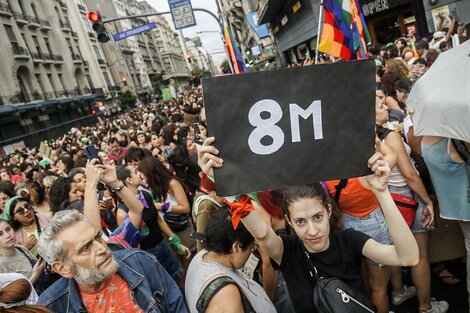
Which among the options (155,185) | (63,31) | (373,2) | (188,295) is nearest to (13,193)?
(155,185)

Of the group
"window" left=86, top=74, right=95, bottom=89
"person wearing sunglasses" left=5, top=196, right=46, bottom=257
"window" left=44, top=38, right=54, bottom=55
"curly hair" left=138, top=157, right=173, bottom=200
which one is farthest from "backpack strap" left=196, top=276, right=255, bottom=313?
"window" left=86, top=74, right=95, bottom=89

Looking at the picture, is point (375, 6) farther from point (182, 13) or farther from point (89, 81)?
point (89, 81)

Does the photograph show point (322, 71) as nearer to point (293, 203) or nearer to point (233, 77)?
point (233, 77)

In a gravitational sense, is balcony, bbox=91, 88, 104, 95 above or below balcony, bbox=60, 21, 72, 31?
below

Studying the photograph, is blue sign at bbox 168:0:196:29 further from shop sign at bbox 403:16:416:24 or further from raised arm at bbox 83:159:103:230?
shop sign at bbox 403:16:416:24

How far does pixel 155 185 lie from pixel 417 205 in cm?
281

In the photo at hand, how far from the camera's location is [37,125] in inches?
1292

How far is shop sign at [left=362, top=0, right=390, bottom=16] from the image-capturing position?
16.5 meters

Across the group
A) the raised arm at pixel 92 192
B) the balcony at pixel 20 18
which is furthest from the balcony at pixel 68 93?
the raised arm at pixel 92 192

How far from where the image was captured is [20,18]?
34.2 m

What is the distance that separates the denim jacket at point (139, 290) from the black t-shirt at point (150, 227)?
113 cm

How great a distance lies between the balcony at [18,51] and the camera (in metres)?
31.7

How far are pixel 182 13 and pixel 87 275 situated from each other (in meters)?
10.8

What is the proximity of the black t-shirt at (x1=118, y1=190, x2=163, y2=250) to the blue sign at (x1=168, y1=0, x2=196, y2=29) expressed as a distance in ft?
29.7
